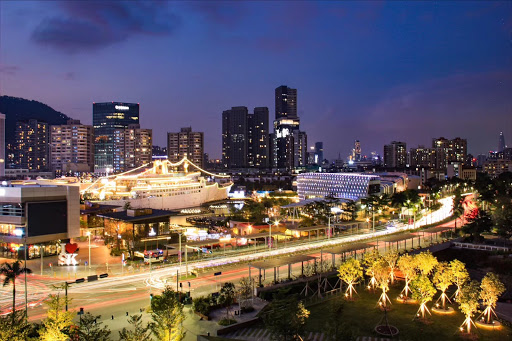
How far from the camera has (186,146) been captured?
17662 cm

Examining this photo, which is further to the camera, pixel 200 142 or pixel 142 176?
pixel 200 142

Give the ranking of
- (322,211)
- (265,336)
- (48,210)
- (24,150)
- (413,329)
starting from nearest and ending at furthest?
(265,336)
(413,329)
(48,210)
(322,211)
(24,150)

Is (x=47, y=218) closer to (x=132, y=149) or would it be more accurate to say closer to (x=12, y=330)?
(x=12, y=330)

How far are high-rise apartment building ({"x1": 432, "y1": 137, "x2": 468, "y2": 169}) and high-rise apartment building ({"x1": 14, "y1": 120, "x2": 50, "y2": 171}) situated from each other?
171 m

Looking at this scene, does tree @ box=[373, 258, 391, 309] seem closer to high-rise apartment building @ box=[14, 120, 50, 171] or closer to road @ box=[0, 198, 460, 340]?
road @ box=[0, 198, 460, 340]

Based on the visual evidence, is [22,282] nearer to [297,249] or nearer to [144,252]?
[144,252]

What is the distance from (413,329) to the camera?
70.2 ft

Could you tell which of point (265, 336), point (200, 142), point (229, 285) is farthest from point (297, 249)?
point (200, 142)

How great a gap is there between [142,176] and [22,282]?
6374 cm

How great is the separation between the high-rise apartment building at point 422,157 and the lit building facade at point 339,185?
11754 cm

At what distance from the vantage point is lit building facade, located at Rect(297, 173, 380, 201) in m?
79.3

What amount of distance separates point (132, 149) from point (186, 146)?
24318 mm

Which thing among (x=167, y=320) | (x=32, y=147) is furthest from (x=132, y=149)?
(x=167, y=320)

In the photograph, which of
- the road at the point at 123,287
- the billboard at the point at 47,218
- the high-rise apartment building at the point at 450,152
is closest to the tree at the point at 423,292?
the road at the point at 123,287
